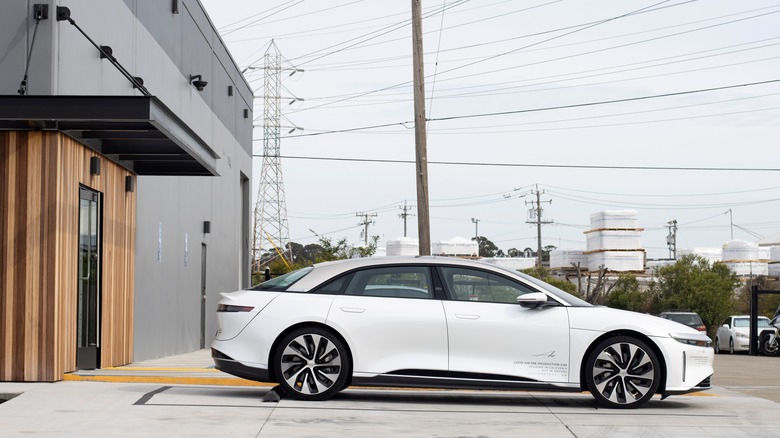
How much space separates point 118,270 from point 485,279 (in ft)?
20.2

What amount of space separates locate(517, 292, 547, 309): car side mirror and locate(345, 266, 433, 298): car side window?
90cm

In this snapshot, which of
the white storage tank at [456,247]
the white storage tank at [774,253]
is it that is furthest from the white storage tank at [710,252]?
the white storage tank at [456,247]

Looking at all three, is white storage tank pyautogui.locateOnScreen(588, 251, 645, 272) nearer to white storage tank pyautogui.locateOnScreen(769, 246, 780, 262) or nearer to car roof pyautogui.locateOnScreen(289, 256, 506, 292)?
white storage tank pyautogui.locateOnScreen(769, 246, 780, 262)

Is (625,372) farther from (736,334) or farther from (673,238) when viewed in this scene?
(673,238)

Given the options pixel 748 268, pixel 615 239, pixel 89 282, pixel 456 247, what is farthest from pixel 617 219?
pixel 89 282

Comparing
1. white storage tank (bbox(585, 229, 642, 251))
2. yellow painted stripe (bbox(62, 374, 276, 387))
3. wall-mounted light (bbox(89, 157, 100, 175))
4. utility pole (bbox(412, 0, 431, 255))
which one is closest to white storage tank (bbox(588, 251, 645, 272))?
white storage tank (bbox(585, 229, 642, 251))

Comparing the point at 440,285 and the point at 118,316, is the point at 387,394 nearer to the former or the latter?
the point at 440,285

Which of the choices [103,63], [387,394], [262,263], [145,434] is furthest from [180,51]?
[262,263]

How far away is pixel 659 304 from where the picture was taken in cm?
6619

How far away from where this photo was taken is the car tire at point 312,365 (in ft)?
31.7

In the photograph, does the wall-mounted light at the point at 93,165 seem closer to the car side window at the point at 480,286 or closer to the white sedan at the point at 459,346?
the white sedan at the point at 459,346

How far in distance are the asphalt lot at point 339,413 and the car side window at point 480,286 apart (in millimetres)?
1076

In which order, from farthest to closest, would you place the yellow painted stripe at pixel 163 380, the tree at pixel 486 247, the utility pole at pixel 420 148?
1. the tree at pixel 486 247
2. the utility pole at pixel 420 148
3. the yellow painted stripe at pixel 163 380

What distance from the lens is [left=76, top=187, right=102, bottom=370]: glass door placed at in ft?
39.9
